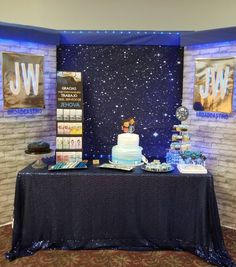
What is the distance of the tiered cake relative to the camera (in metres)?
3.25

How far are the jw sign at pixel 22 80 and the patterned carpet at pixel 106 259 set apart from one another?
1.54 m

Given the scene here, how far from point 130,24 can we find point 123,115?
4.19 feet

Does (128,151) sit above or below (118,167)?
above

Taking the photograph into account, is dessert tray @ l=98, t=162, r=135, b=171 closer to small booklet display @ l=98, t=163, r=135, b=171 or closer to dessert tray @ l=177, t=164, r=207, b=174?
small booklet display @ l=98, t=163, r=135, b=171

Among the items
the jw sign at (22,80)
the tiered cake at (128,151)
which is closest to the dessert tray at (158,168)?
the tiered cake at (128,151)

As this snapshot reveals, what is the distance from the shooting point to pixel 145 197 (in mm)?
2947

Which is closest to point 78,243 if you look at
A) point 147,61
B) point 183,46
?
point 147,61

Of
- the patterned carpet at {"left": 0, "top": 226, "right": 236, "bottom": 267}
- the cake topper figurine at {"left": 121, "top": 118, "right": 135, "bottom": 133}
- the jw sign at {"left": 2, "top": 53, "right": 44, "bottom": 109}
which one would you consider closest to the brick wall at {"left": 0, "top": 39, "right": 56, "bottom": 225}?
the jw sign at {"left": 2, "top": 53, "right": 44, "bottom": 109}

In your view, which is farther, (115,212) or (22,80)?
(22,80)

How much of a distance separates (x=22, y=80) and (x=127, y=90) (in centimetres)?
120

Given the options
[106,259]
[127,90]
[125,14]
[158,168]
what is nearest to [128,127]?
[127,90]

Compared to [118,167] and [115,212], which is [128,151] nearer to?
[118,167]

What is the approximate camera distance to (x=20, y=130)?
139 inches

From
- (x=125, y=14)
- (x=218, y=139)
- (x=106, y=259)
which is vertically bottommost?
(x=106, y=259)
